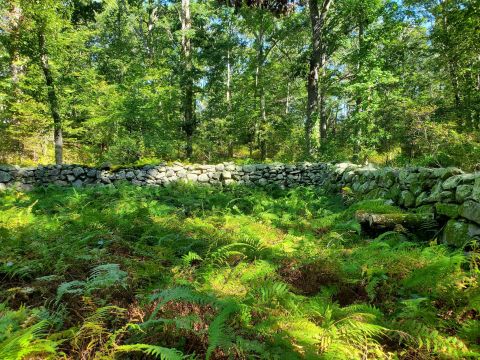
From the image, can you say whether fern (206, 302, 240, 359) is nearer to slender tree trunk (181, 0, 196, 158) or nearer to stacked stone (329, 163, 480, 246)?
stacked stone (329, 163, 480, 246)

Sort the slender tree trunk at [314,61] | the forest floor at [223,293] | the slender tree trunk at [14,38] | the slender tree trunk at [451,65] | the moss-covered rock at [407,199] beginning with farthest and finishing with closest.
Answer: the slender tree trunk at [451,65], the slender tree trunk at [314,61], the slender tree trunk at [14,38], the moss-covered rock at [407,199], the forest floor at [223,293]

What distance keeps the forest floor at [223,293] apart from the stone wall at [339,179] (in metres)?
0.57

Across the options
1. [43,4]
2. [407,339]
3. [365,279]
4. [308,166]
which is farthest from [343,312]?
[43,4]

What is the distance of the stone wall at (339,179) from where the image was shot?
3928 millimetres

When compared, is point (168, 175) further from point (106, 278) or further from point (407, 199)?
point (106, 278)

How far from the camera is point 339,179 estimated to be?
28.7 feet

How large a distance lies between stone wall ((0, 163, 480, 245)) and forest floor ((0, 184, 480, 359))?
0.57 metres

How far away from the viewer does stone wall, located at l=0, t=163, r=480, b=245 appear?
155 inches

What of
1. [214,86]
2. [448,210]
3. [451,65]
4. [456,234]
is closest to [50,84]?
[214,86]

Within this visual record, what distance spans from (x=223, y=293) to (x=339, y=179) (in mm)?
6864

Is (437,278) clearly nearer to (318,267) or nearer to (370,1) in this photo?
(318,267)

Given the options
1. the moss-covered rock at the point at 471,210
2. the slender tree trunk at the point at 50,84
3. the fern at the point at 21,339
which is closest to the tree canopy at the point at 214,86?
the slender tree trunk at the point at 50,84

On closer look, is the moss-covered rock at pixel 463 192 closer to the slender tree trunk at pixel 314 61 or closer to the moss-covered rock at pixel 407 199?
the moss-covered rock at pixel 407 199

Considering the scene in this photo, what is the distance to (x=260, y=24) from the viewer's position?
17906mm
